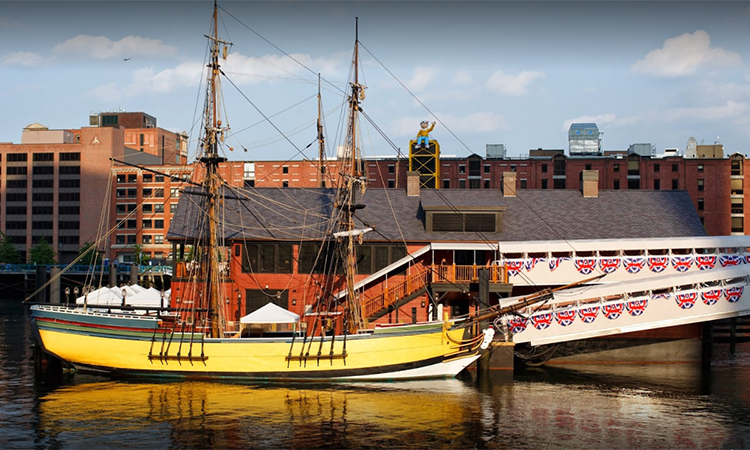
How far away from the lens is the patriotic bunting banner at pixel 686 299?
4244 cm

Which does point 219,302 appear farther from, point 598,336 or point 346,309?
point 598,336

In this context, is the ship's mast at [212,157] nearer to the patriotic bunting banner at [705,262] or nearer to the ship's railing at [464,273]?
the ship's railing at [464,273]

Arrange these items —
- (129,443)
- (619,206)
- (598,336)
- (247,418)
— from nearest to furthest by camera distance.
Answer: (129,443) → (247,418) → (598,336) → (619,206)

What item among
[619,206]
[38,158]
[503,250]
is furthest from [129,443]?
[38,158]

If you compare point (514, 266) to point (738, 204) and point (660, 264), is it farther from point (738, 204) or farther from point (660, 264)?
point (738, 204)

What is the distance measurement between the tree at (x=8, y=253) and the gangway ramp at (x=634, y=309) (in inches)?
4484

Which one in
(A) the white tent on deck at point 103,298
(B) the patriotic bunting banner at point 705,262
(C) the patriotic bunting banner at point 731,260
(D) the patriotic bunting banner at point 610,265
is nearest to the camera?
(C) the patriotic bunting banner at point 731,260

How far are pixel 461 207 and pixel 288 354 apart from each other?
16063mm

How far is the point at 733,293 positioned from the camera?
42562 mm

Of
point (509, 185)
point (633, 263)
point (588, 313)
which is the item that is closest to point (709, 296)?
point (633, 263)

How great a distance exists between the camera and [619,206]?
2096 inches

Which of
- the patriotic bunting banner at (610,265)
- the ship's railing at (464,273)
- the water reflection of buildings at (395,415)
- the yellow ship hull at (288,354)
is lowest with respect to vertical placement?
the water reflection of buildings at (395,415)

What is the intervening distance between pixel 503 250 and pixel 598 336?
Answer: 23.9 ft

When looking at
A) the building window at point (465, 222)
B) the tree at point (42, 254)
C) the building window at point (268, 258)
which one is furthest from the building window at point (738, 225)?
the tree at point (42, 254)
